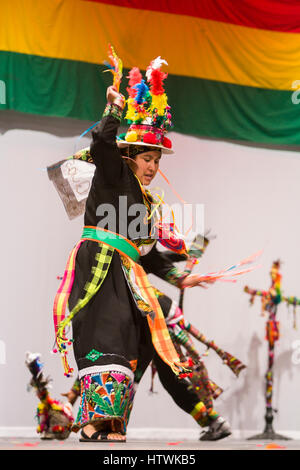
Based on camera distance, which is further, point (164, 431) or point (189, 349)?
point (164, 431)

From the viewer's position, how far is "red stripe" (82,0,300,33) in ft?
15.0

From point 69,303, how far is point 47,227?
2.13 metres

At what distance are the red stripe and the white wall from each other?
832 millimetres

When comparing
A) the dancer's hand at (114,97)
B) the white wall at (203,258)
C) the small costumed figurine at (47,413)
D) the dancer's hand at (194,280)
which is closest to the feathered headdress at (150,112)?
the dancer's hand at (114,97)

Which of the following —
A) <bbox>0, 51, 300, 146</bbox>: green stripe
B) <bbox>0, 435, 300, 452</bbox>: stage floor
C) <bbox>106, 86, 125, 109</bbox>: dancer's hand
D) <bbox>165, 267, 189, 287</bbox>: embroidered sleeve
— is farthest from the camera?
<bbox>0, 51, 300, 146</bbox>: green stripe

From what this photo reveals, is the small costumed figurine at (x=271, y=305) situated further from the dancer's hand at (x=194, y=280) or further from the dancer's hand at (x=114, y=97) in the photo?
the dancer's hand at (x=114, y=97)

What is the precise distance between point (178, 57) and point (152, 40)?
0.22 metres

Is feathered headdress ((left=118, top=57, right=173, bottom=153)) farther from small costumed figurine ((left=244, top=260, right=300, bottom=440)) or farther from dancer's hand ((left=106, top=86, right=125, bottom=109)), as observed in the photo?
small costumed figurine ((left=244, top=260, right=300, bottom=440))

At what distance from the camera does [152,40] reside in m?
4.57

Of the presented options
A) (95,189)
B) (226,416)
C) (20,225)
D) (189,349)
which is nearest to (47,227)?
(20,225)

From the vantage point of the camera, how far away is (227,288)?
16.3ft

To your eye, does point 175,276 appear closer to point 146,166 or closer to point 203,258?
point 146,166

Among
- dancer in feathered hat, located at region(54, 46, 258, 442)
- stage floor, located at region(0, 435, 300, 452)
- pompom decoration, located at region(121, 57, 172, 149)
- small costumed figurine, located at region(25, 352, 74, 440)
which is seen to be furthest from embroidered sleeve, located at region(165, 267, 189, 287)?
small costumed figurine, located at region(25, 352, 74, 440)

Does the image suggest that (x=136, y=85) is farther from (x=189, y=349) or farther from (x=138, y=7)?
(x=138, y=7)
